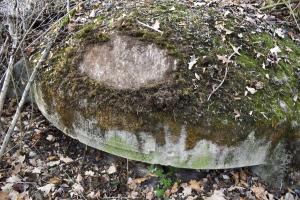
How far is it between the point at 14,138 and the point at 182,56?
8.54ft

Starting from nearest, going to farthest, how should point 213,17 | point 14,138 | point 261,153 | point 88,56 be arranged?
point 261,153, point 88,56, point 213,17, point 14,138

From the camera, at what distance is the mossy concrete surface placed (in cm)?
366

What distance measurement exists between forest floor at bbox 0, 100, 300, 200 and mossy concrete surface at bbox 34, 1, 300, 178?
15.9 inches

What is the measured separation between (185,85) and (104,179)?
154 cm

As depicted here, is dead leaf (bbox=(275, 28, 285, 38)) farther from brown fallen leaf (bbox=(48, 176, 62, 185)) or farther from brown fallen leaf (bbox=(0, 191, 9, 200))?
brown fallen leaf (bbox=(0, 191, 9, 200))

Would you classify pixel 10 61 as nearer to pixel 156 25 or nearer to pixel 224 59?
pixel 156 25

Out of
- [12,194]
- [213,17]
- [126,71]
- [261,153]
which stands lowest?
[12,194]

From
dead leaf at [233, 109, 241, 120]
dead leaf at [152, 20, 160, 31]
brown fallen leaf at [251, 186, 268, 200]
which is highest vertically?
dead leaf at [152, 20, 160, 31]

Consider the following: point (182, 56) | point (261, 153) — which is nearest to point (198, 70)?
point (182, 56)

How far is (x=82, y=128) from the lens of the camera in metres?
4.03

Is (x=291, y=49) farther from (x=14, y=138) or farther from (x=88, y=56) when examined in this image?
(x=14, y=138)

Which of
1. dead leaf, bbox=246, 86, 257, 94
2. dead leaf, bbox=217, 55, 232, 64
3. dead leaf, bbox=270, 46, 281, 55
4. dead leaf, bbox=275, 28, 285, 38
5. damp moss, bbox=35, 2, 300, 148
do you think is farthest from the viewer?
dead leaf, bbox=275, 28, 285, 38

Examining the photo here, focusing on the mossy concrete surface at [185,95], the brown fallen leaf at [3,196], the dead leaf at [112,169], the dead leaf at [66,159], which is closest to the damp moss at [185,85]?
the mossy concrete surface at [185,95]

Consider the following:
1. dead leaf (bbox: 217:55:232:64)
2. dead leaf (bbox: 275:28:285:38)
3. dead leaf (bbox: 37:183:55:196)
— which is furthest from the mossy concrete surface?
dead leaf (bbox: 37:183:55:196)
